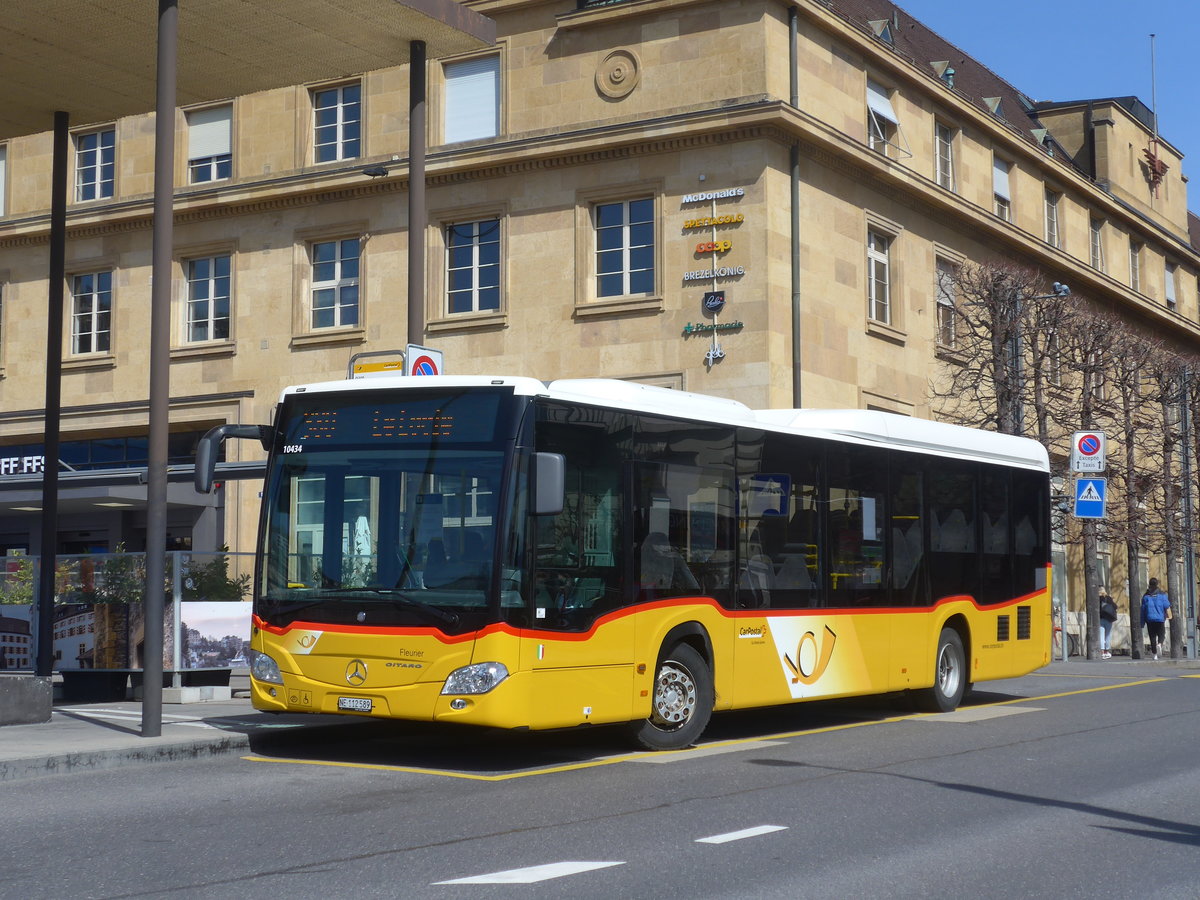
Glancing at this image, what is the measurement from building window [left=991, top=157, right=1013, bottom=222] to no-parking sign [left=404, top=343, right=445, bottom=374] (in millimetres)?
24387

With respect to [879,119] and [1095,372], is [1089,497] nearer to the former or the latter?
[1095,372]

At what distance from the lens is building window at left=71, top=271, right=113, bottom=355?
34.3m

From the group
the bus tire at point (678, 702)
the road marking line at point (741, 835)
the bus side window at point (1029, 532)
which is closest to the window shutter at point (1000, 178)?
the bus side window at point (1029, 532)

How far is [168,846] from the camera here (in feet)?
26.1

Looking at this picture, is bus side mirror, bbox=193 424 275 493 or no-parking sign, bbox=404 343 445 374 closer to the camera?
bus side mirror, bbox=193 424 275 493

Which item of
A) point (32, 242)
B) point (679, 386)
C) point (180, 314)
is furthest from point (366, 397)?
point (32, 242)

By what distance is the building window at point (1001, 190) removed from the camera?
36.2 meters

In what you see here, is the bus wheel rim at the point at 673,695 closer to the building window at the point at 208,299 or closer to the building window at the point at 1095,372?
the building window at the point at 208,299

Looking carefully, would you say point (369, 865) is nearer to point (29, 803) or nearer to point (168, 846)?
point (168, 846)

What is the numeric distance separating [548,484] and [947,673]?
744 centimetres

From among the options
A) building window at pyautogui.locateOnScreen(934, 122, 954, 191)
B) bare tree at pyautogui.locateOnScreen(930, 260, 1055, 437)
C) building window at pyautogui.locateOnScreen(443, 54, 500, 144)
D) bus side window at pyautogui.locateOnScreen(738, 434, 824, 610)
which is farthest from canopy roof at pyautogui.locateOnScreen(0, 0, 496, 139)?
building window at pyautogui.locateOnScreen(934, 122, 954, 191)

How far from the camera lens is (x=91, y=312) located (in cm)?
3453

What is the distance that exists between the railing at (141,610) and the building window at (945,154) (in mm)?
20655

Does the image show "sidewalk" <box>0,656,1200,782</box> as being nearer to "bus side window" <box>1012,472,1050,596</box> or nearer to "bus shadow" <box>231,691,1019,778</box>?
"bus shadow" <box>231,691,1019,778</box>
